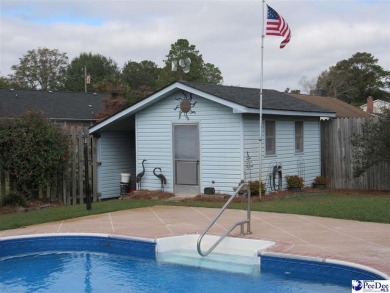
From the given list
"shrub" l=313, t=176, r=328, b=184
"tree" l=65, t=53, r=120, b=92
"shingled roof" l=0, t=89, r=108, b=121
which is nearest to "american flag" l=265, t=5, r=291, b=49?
"shrub" l=313, t=176, r=328, b=184

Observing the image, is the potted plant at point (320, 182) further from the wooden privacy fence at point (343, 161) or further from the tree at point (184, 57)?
the tree at point (184, 57)

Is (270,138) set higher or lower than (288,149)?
higher

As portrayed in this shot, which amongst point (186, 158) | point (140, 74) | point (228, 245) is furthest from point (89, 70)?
point (228, 245)

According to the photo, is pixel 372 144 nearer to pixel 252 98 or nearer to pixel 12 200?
pixel 252 98

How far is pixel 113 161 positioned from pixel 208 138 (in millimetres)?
4238

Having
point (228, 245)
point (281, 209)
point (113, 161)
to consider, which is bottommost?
point (228, 245)

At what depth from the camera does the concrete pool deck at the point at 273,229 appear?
8289 mm

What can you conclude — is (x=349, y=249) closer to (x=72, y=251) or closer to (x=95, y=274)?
(x=95, y=274)

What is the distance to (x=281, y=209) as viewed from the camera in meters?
12.7

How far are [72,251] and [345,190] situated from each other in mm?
10613

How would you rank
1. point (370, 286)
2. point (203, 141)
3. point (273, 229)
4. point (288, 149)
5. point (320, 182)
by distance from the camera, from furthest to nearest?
point (320, 182), point (288, 149), point (203, 141), point (273, 229), point (370, 286)

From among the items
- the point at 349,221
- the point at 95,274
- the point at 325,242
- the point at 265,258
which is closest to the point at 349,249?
the point at 325,242

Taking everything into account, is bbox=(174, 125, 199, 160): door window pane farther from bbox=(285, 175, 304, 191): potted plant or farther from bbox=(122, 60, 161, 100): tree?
bbox=(122, 60, 161, 100): tree

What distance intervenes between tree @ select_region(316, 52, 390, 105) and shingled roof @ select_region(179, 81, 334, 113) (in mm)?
42957
